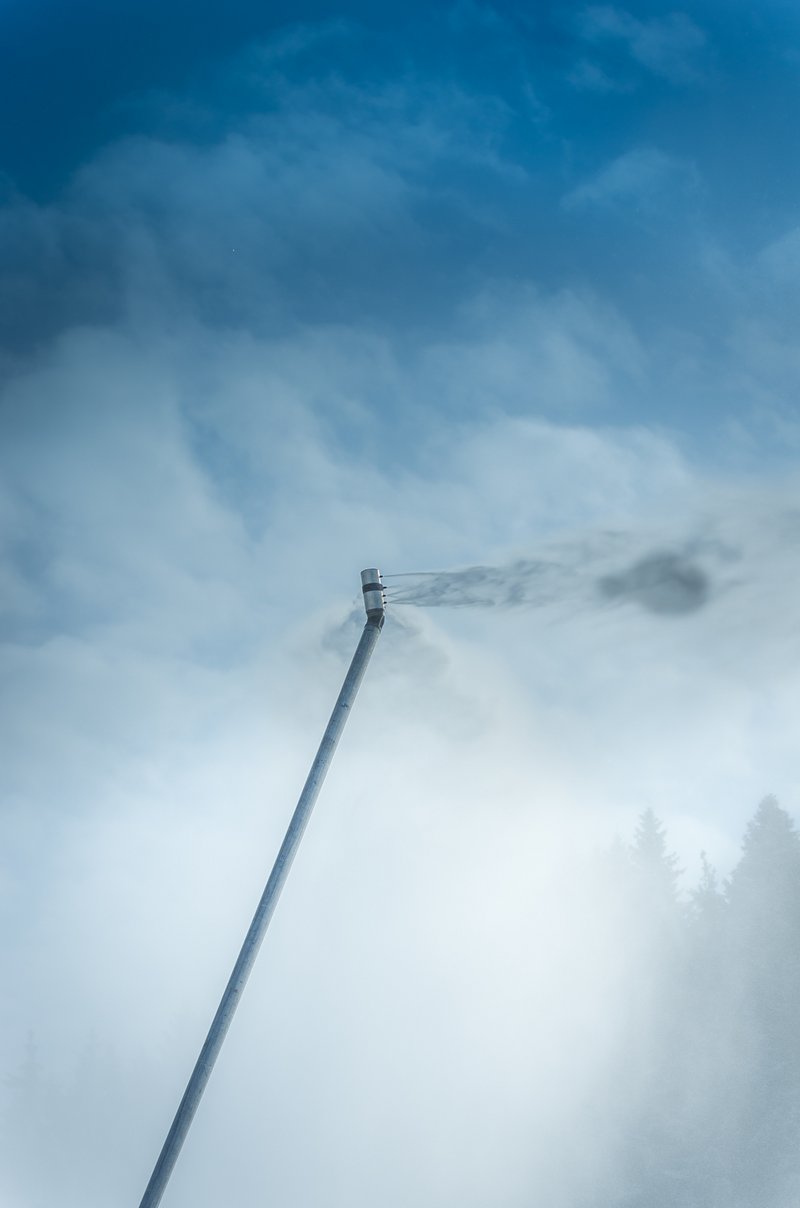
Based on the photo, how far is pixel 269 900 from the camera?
810cm

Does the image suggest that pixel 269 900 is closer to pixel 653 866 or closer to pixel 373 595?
pixel 373 595

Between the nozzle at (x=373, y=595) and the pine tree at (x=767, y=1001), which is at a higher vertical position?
the pine tree at (x=767, y=1001)

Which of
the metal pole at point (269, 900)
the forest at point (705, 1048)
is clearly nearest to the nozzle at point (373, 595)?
the metal pole at point (269, 900)

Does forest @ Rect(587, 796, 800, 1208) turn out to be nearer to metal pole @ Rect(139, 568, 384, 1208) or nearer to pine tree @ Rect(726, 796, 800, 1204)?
pine tree @ Rect(726, 796, 800, 1204)

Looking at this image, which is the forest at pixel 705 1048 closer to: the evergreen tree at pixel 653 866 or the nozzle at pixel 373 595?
the evergreen tree at pixel 653 866

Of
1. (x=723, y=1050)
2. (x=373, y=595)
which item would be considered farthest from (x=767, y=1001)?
(x=373, y=595)

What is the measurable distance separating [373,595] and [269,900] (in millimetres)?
3091

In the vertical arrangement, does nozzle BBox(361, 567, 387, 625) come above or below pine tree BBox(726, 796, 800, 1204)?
below

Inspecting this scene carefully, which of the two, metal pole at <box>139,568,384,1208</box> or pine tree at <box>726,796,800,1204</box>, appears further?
pine tree at <box>726,796,800,1204</box>

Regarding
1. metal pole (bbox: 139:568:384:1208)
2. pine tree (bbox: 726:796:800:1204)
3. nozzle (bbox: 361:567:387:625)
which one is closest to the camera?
metal pole (bbox: 139:568:384:1208)

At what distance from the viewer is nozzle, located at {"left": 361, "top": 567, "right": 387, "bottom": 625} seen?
31.4 feet

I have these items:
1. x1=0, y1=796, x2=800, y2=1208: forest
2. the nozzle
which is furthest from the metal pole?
x1=0, y1=796, x2=800, y2=1208: forest

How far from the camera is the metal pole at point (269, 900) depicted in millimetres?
7609

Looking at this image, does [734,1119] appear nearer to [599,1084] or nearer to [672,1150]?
[672,1150]
